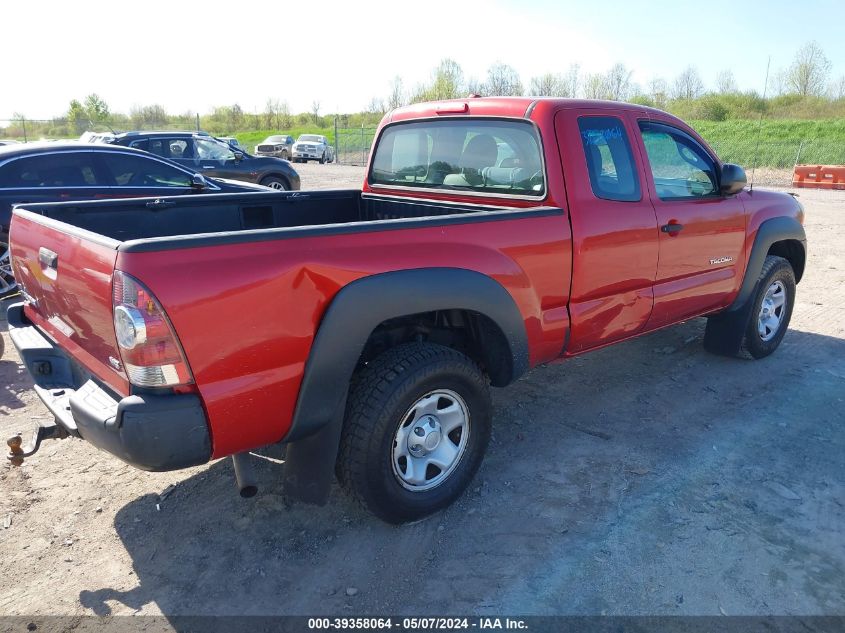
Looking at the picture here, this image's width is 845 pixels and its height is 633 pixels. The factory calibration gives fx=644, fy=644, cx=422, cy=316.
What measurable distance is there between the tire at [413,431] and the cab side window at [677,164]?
1.93m

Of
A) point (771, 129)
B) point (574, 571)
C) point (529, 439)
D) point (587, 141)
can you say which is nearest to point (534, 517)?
point (574, 571)

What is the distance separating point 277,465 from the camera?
3.63m

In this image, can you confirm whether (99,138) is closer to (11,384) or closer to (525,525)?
(11,384)

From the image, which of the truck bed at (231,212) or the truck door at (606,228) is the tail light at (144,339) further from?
the truck door at (606,228)

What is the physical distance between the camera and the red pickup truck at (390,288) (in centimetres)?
225

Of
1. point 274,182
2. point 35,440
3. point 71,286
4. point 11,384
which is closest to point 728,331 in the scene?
point 71,286

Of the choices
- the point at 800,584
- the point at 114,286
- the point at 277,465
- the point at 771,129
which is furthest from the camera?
the point at 771,129

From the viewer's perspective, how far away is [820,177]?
71.2 ft

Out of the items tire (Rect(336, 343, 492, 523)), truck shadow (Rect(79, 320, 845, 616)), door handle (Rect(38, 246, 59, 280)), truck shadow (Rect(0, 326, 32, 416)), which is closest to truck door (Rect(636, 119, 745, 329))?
truck shadow (Rect(79, 320, 845, 616))

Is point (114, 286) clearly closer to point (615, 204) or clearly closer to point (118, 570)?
point (118, 570)

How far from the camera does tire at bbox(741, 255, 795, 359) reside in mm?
5043

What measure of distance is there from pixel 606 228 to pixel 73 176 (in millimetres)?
6002

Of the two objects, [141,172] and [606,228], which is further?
[141,172]

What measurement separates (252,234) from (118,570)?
162cm
